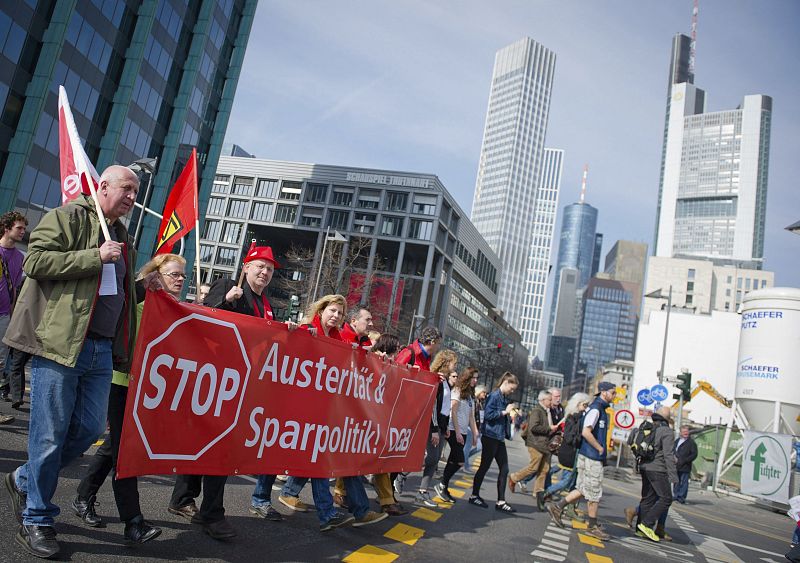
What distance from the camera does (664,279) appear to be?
98.6m

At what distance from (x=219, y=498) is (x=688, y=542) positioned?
7.65 m

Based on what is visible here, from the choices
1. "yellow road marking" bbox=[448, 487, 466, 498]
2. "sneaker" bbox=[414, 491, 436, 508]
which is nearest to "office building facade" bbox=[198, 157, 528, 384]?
"yellow road marking" bbox=[448, 487, 466, 498]

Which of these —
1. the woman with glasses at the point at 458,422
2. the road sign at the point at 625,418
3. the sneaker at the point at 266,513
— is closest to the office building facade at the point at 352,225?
the road sign at the point at 625,418

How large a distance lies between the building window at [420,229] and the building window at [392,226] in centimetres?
130

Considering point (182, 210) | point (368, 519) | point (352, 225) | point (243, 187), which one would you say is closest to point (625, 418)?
point (368, 519)

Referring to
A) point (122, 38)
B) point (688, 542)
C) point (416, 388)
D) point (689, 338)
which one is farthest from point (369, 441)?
point (689, 338)

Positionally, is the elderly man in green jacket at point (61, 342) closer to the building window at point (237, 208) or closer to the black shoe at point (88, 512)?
the black shoe at point (88, 512)

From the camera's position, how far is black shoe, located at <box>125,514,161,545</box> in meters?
3.86

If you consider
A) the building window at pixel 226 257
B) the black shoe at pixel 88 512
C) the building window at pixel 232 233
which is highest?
the building window at pixel 232 233

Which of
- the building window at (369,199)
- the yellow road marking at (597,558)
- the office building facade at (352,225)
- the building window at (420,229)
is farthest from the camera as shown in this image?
the building window at (369,199)

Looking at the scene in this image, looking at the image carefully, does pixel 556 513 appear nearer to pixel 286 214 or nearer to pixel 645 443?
pixel 645 443

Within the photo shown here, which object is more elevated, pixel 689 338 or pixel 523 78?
pixel 523 78

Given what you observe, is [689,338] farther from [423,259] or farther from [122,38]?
[122,38]

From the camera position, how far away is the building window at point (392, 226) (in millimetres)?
76938
